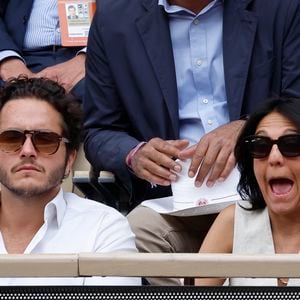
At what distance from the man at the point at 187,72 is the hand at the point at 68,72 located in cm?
49

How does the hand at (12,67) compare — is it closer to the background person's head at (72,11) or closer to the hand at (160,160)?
the background person's head at (72,11)

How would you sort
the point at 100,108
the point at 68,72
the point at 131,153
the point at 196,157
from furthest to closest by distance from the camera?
the point at 68,72 → the point at 100,108 → the point at 131,153 → the point at 196,157

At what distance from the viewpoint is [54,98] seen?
302 centimetres

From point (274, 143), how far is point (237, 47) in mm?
776

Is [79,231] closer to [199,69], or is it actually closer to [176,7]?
[199,69]

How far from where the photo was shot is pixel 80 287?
68.3 inches

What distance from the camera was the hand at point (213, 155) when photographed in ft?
9.83

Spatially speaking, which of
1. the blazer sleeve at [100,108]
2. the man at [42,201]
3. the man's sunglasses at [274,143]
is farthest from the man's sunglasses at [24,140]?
the man's sunglasses at [274,143]

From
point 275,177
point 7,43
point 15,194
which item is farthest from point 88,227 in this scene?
point 7,43

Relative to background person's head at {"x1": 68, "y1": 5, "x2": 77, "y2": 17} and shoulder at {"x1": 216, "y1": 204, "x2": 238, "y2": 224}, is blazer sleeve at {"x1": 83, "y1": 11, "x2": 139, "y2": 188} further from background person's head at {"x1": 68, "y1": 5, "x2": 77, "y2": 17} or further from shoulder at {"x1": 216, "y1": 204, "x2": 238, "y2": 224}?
shoulder at {"x1": 216, "y1": 204, "x2": 238, "y2": 224}

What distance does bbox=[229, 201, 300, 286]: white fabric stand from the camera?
264 centimetres

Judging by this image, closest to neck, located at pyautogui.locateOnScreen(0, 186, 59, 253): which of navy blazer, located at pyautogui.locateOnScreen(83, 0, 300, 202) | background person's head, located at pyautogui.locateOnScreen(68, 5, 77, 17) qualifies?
navy blazer, located at pyautogui.locateOnScreen(83, 0, 300, 202)

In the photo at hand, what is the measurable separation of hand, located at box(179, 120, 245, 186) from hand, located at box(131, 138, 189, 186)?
0.04 meters

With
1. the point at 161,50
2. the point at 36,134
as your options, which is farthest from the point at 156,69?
the point at 36,134
